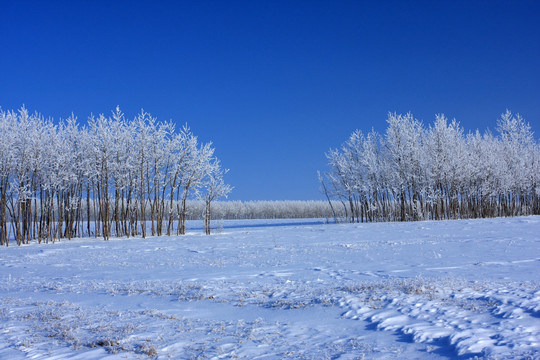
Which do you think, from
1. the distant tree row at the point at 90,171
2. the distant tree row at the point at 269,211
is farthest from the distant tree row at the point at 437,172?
the distant tree row at the point at 269,211

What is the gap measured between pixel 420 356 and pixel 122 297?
7.65 m

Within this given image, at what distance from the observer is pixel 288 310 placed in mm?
8398

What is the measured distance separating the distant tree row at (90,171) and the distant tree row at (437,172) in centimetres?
1861

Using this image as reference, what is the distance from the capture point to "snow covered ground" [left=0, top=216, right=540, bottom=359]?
598cm

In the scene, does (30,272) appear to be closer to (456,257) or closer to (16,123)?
(456,257)

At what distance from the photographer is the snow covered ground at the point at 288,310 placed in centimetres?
598

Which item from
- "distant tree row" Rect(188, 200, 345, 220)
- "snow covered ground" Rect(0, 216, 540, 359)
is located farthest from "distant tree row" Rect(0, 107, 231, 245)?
"distant tree row" Rect(188, 200, 345, 220)

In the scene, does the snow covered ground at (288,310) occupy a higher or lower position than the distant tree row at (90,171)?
lower

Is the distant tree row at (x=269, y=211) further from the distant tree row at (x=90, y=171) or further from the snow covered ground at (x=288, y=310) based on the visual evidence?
the snow covered ground at (x=288, y=310)

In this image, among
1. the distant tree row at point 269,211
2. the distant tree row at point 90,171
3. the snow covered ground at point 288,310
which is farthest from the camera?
the distant tree row at point 269,211

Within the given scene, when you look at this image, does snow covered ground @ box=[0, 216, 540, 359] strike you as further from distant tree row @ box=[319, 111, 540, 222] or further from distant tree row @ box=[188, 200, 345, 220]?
distant tree row @ box=[188, 200, 345, 220]

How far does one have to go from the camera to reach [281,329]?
7090mm

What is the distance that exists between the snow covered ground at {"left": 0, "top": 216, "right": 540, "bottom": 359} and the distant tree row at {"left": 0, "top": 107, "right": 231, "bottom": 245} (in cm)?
1829

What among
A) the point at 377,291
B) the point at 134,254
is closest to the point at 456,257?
the point at 377,291
